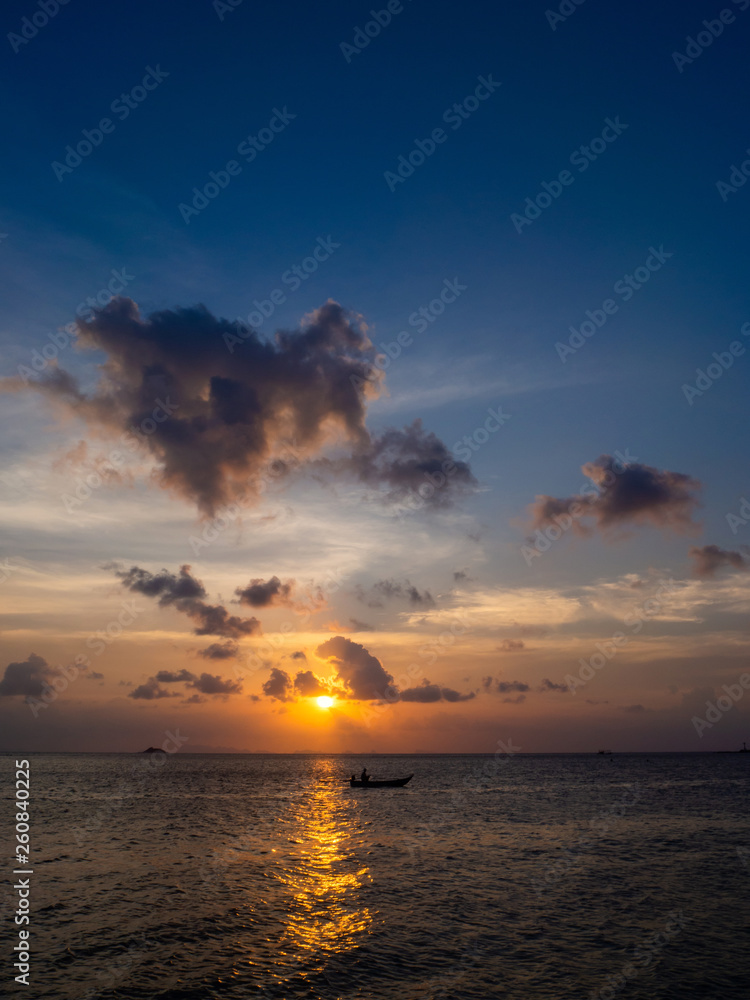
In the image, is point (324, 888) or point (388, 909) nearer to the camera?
point (388, 909)

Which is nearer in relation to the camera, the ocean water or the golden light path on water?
the ocean water

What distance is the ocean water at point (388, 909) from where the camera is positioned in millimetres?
23312

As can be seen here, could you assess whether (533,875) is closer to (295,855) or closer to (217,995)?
(295,855)

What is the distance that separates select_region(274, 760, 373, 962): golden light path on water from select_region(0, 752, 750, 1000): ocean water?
16 centimetres

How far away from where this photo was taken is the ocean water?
23312 mm

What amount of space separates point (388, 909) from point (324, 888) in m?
5.90

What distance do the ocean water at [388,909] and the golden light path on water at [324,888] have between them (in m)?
0.16

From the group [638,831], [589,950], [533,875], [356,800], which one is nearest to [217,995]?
[589,950]

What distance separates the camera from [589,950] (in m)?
26.3

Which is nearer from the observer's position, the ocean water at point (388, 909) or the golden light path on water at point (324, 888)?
the ocean water at point (388, 909)

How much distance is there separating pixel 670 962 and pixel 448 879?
1598 cm

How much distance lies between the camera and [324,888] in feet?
120

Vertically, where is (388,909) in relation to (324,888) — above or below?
above

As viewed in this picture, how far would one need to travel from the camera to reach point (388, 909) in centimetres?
3234
